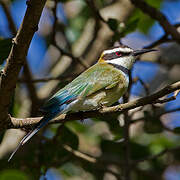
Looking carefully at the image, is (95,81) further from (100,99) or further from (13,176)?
(13,176)

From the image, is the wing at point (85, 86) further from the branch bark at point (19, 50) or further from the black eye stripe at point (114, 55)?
the branch bark at point (19, 50)

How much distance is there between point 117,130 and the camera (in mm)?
3270

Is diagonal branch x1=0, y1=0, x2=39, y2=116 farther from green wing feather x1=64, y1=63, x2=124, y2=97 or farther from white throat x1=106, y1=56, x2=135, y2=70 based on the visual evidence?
white throat x1=106, y1=56, x2=135, y2=70

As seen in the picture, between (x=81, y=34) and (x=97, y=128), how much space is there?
1143 millimetres

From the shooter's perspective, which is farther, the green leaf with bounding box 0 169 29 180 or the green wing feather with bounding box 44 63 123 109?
the green wing feather with bounding box 44 63 123 109

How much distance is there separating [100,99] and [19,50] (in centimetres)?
109

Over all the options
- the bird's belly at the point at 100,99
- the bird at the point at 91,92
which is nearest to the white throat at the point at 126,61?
the bird at the point at 91,92

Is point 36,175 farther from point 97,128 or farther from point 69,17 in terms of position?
point 69,17

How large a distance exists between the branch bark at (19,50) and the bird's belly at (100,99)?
786 mm

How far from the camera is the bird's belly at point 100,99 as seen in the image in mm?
2824

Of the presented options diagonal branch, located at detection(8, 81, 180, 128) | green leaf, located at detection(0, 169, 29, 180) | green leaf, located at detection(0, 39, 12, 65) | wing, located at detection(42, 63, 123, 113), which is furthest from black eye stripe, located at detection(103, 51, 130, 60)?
green leaf, located at detection(0, 169, 29, 180)

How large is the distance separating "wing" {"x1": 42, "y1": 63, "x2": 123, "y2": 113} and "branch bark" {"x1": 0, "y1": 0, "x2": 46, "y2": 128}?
0.49m

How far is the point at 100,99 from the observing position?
113 inches

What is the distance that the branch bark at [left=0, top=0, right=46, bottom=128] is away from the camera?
178 cm
